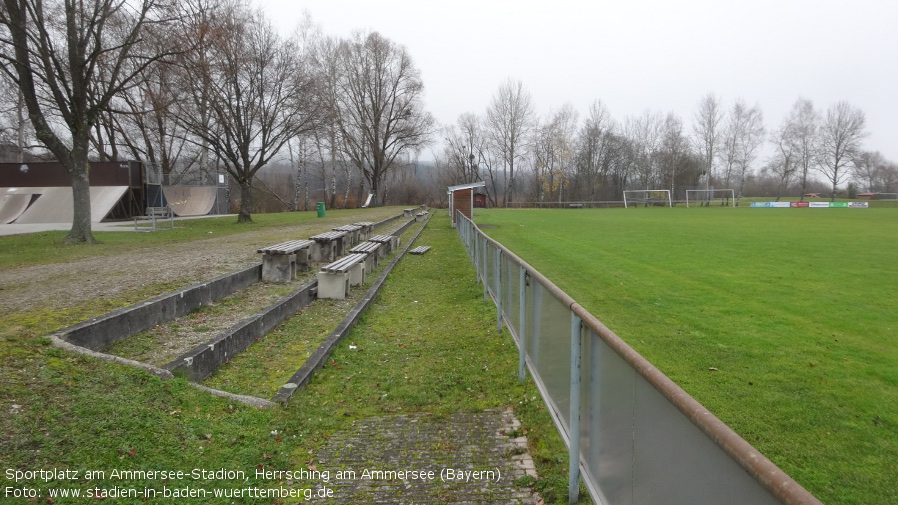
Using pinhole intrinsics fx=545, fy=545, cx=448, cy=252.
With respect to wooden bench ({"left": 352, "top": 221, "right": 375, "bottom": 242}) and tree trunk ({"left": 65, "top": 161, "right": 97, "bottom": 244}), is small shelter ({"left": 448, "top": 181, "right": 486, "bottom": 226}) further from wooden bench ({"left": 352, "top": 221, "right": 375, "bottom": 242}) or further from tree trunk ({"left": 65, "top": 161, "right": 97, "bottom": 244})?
tree trunk ({"left": 65, "top": 161, "right": 97, "bottom": 244})

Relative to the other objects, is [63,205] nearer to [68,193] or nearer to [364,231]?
[68,193]

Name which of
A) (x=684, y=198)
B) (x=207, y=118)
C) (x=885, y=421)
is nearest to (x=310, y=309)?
(x=885, y=421)

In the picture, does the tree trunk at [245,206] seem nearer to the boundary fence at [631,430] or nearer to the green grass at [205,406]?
the green grass at [205,406]

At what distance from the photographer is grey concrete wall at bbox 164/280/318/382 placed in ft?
15.6

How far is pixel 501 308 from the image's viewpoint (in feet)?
23.1

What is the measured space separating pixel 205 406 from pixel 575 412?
2.81 m

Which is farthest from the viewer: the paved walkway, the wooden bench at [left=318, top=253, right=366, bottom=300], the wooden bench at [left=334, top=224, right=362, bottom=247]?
the paved walkway

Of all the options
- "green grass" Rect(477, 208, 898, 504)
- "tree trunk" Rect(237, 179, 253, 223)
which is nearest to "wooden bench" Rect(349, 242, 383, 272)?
"green grass" Rect(477, 208, 898, 504)

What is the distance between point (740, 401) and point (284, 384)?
160 inches

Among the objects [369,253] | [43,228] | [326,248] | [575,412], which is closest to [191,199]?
[43,228]

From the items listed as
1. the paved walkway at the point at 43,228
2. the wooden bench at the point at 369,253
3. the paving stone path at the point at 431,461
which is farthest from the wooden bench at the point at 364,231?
the paving stone path at the point at 431,461

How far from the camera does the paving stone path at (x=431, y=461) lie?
335 centimetres

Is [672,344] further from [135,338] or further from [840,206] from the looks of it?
[840,206]

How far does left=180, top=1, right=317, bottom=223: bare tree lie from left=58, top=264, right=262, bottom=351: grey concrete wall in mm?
19063
